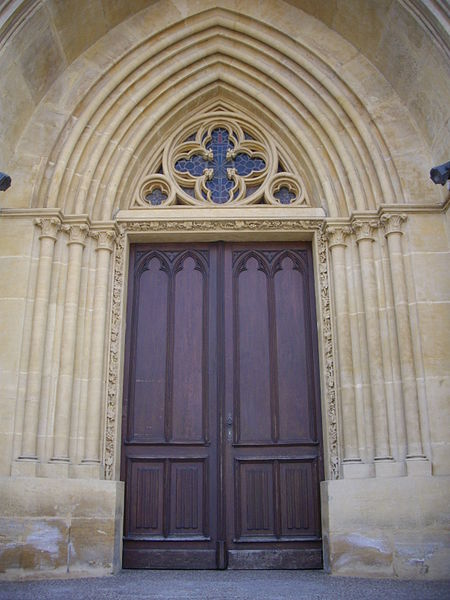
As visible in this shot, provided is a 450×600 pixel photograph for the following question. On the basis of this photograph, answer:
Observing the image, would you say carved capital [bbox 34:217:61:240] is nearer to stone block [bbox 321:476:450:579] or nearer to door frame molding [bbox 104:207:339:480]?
door frame molding [bbox 104:207:339:480]

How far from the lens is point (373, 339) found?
5926mm

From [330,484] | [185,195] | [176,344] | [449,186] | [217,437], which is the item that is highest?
[185,195]

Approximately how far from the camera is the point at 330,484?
5.54 meters

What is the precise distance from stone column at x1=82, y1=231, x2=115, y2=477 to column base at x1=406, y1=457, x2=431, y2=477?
2.73 metres

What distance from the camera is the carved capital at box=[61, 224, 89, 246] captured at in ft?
20.6

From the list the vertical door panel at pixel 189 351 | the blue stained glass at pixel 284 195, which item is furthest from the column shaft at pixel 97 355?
the blue stained glass at pixel 284 195

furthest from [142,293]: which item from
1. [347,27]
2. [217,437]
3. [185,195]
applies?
[347,27]

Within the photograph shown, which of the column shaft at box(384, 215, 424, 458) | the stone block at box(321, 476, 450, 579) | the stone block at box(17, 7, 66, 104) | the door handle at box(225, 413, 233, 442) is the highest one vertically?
the stone block at box(17, 7, 66, 104)

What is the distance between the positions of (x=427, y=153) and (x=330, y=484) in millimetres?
3393

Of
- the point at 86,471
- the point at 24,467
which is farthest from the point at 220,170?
the point at 24,467

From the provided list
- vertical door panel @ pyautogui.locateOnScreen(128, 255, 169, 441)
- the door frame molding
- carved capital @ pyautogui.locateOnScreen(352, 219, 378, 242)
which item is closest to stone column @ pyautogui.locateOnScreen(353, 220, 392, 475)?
carved capital @ pyautogui.locateOnScreen(352, 219, 378, 242)

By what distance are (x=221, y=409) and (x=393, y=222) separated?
2466 millimetres

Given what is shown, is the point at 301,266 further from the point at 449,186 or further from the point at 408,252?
the point at 449,186

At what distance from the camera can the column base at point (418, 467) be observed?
5391 millimetres
